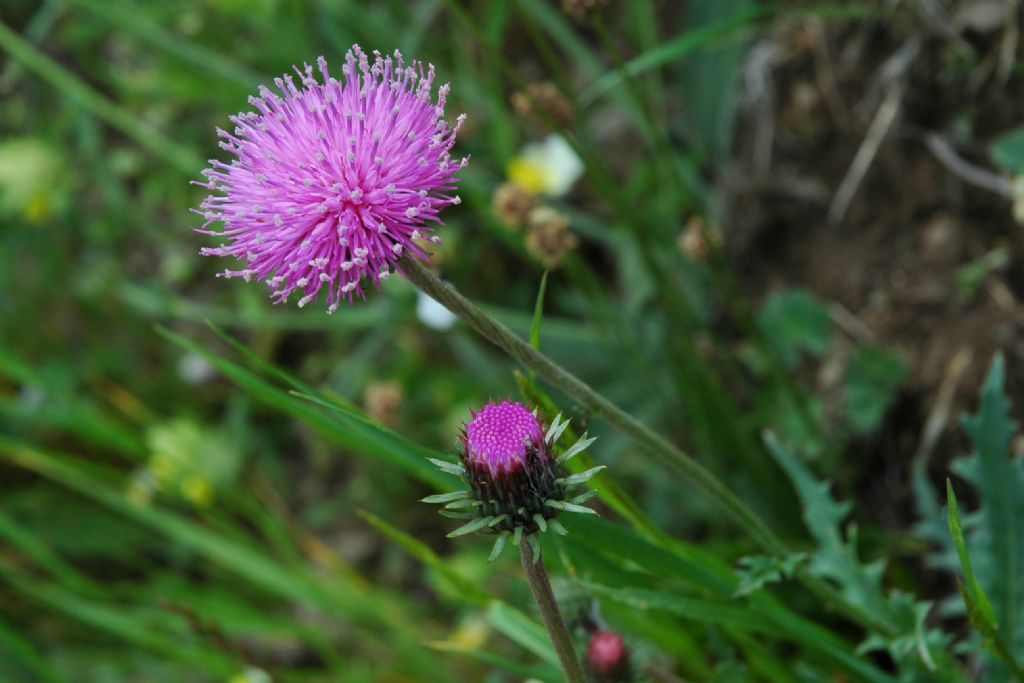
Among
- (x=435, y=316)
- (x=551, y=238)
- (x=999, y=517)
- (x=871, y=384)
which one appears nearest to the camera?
(x=999, y=517)

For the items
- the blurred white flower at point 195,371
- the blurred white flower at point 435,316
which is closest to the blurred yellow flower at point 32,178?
the blurred white flower at point 195,371

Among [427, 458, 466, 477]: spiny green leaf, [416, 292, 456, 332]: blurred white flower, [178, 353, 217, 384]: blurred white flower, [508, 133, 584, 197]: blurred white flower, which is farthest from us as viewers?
[178, 353, 217, 384]: blurred white flower

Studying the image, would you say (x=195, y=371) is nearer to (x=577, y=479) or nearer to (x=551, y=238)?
(x=551, y=238)

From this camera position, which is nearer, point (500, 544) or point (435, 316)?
point (500, 544)

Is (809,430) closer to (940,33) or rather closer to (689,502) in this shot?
(689,502)

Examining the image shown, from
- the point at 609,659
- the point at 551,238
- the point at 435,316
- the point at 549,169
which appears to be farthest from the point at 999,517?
the point at 549,169

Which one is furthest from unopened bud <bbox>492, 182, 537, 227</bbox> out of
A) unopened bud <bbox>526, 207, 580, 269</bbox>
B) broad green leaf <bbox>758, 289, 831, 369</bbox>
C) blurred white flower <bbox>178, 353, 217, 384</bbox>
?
blurred white flower <bbox>178, 353, 217, 384</bbox>

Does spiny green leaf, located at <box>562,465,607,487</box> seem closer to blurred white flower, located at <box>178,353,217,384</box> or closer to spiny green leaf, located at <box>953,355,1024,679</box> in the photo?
spiny green leaf, located at <box>953,355,1024,679</box>
